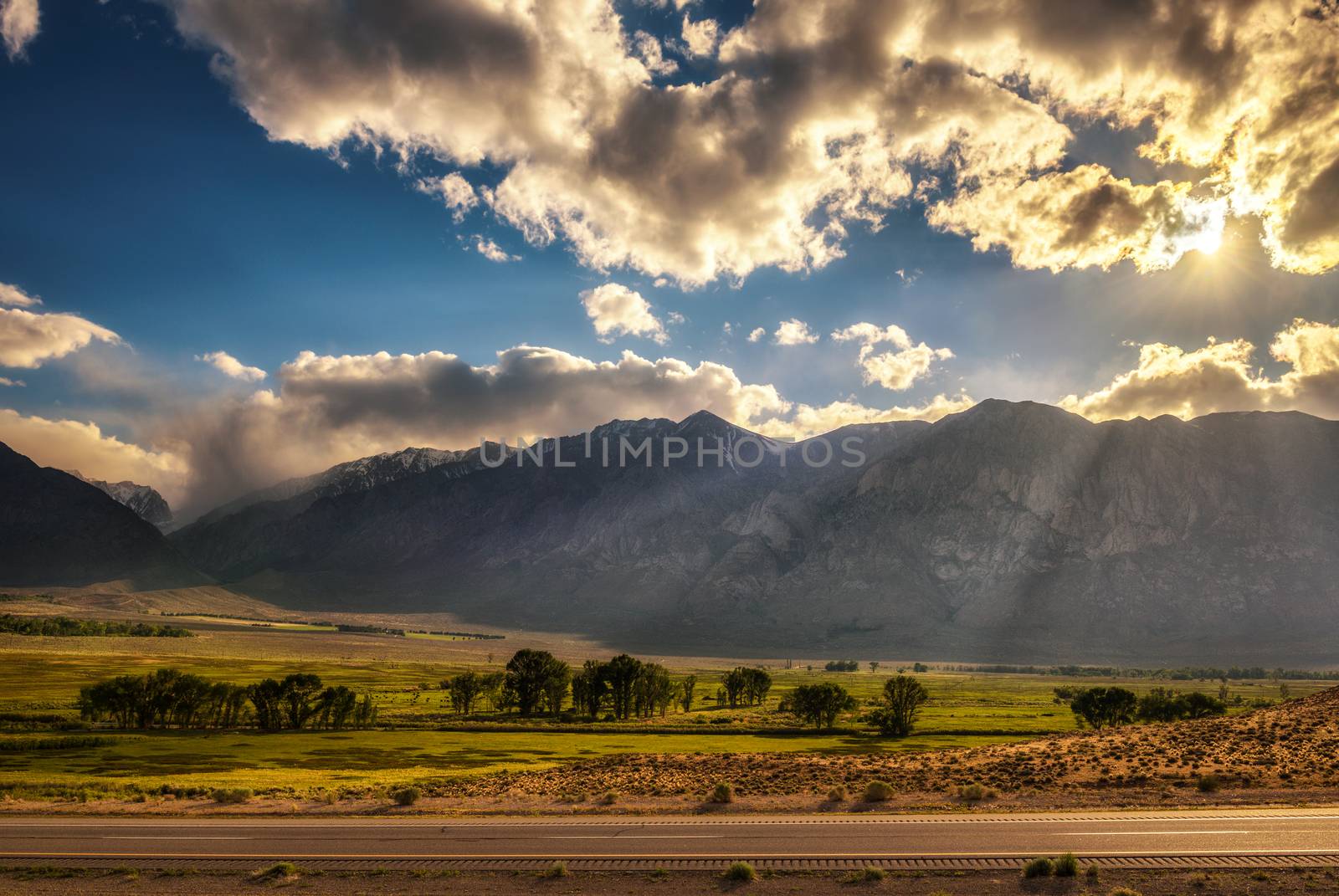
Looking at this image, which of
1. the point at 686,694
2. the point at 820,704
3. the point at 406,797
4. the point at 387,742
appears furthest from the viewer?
the point at 686,694

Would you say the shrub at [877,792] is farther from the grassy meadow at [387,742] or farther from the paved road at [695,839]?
the grassy meadow at [387,742]

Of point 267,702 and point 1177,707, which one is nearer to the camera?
point 267,702

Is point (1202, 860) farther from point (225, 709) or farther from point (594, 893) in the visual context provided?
point (225, 709)

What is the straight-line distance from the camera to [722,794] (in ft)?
127

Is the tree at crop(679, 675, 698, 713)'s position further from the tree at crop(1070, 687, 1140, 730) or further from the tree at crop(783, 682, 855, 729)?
the tree at crop(1070, 687, 1140, 730)

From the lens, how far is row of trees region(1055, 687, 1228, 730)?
4368 inches

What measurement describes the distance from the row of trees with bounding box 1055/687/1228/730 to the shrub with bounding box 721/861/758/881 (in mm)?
105776

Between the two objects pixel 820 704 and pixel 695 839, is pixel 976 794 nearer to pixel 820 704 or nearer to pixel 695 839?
pixel 695 839

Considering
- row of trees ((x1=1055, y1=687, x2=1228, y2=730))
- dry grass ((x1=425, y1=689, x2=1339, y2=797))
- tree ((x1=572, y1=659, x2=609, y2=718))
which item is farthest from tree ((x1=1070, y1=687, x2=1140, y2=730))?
tree ((x1=572, y1=659, x2=609, y2=718))

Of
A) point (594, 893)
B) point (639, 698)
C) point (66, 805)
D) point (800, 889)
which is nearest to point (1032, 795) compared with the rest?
point (800, 889)

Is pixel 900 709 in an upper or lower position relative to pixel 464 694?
upper

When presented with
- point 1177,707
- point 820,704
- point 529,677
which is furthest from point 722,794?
point 1177,707

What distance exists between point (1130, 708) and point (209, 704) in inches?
5370

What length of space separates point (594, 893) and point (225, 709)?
111912mm
